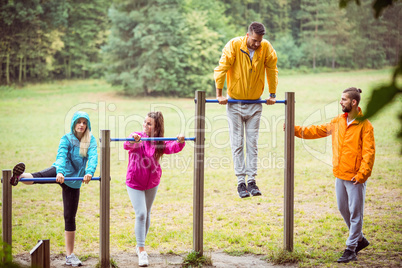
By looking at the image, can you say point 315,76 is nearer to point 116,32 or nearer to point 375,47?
point 375,47

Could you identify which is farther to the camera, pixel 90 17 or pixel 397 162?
pixel 90 17

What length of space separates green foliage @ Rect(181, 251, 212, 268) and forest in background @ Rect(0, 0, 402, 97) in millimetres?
19950

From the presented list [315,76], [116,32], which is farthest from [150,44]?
[315,76]

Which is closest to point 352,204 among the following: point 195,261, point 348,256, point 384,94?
point 348,256

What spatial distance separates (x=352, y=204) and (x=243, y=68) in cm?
173

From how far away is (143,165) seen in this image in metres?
4.39

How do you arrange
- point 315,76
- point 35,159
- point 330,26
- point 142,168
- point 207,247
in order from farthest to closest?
point 330,26
point 315,76
point 35,159
point 207,247
point 142,168

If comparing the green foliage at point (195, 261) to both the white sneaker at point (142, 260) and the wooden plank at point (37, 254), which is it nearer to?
the white sneaker at point (142, 260)

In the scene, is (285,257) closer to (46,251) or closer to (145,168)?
(145,168)

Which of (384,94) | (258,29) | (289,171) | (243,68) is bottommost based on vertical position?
(289,171)

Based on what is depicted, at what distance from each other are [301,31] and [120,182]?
2628cm

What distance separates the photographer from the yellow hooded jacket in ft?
15.5

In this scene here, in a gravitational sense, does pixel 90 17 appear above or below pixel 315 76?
above

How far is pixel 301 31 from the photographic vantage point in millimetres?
32781
